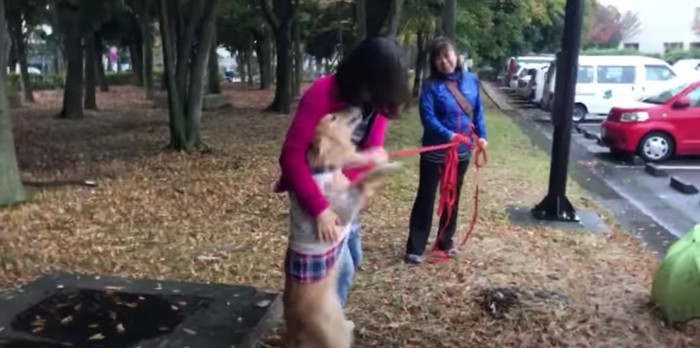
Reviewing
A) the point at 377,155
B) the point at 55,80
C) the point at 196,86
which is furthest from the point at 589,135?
the point at 55,80

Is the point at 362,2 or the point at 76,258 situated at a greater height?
the point at 362,2

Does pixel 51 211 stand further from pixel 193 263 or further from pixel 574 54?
pixel 574 54

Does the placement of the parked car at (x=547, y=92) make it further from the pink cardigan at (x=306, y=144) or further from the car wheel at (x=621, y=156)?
the pink cardigan at (x=306, y=144)

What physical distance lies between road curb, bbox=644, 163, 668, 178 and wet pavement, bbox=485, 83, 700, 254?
0.07 meters

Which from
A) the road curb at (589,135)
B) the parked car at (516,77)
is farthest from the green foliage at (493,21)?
the road curb at (589,135)

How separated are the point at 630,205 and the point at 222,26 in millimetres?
23815

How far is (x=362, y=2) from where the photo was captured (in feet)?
42.0

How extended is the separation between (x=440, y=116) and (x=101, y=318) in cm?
252

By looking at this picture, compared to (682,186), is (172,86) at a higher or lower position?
higher

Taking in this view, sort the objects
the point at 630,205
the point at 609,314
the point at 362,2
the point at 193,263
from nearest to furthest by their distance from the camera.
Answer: the point at 609,314 → the point at 193,263 → the point at 630,205 → the point at 362,2

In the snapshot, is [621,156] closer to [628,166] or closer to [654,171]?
[628,166]

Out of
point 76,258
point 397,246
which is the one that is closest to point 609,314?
point 397,246

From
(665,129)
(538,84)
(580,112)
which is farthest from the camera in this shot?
(538,84)

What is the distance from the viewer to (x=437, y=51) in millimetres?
5004
